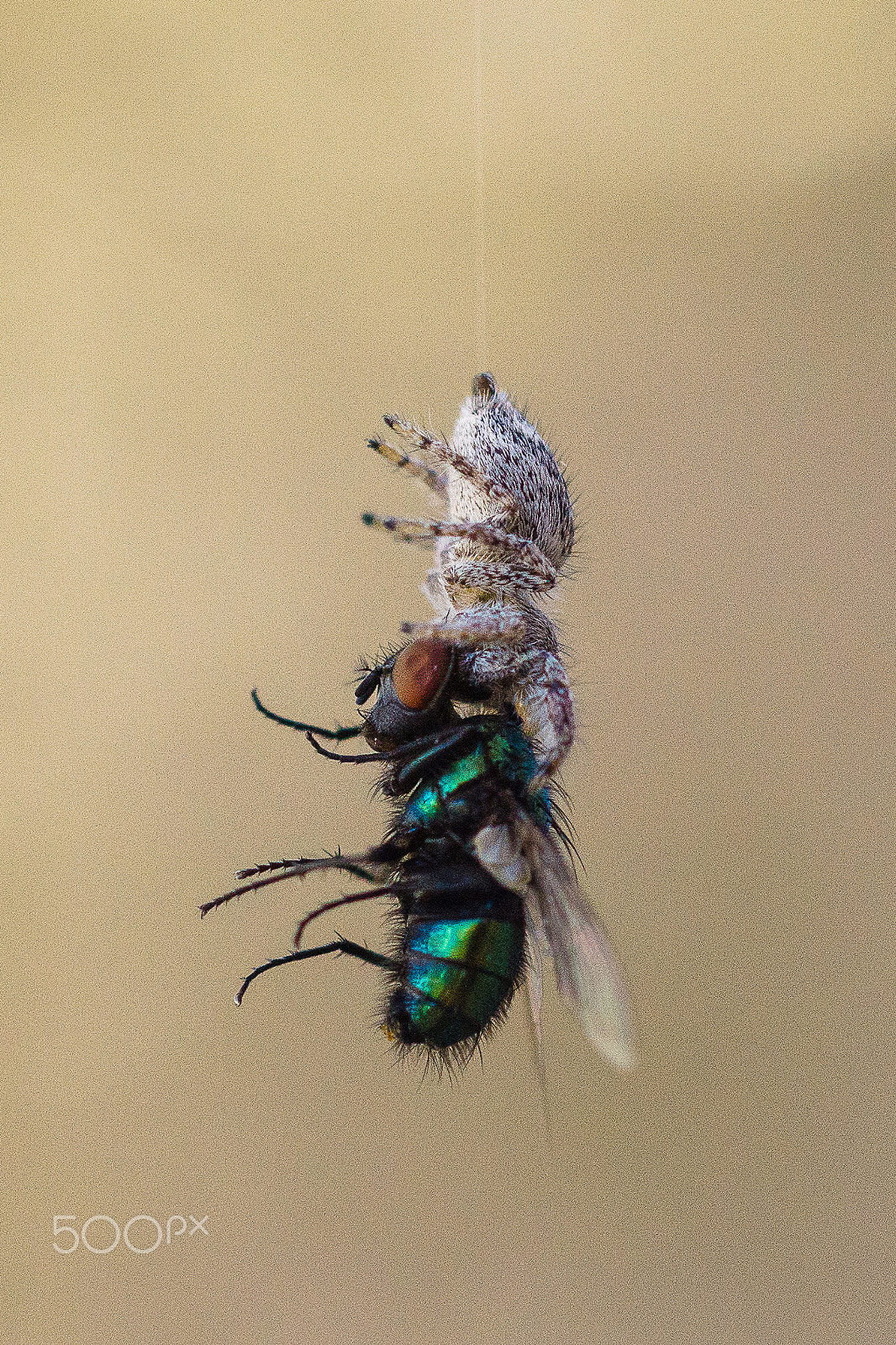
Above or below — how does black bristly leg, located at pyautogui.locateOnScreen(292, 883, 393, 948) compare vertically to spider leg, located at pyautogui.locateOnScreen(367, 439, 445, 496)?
below

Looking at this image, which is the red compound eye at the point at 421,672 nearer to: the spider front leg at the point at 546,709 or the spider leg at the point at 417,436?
the spider front leg at the point at 546,709

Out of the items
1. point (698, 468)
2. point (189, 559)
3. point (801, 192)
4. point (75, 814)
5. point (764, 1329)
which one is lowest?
point (764, 1329)

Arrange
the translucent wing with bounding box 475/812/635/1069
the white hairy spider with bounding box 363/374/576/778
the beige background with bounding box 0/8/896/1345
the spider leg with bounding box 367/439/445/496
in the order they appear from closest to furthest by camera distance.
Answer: the translucent wing with bounding box 475/812/635/1069
the white hairy spider with bounding box 363/374/576/778
the spider leg with bounding box 367/439/445/496
the beige background with bounding box 0/8/896/1345

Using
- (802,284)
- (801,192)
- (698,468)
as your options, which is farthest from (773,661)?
(801,192)

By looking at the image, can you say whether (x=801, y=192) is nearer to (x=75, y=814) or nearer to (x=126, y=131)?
(x=126, y=131)

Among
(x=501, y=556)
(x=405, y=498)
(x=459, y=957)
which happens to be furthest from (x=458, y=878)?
(x=405, y=498)

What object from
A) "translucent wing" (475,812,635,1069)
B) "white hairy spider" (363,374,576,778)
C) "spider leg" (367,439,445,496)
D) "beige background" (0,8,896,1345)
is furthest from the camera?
"beige background" (0,8,896,1345)

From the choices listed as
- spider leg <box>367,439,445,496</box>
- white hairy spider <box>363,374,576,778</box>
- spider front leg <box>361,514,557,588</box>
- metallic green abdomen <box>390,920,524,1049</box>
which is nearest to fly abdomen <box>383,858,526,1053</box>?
metallic green abdomen <box>390,920,524,1049</box>

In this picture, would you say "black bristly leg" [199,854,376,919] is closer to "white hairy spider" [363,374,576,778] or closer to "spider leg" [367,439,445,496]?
"white hairy spider" [363,374,576,778]
